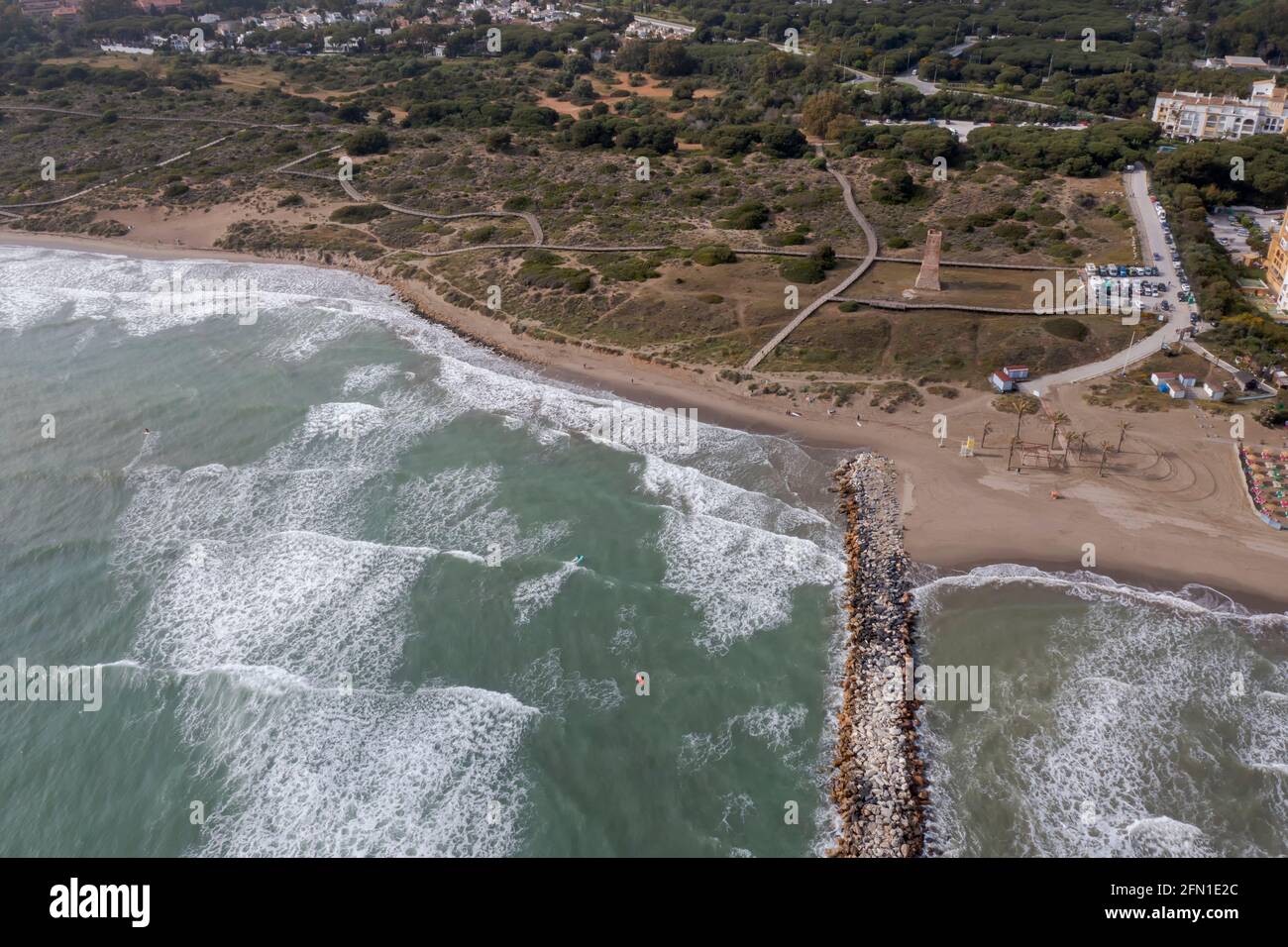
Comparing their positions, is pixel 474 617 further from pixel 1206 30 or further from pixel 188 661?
pixel 1206 30

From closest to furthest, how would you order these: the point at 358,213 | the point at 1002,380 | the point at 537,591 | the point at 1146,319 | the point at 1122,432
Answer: the point at 537,591, the point at 1122,432, the point at 1002,380, the point at 1146,319, the point at 358,213

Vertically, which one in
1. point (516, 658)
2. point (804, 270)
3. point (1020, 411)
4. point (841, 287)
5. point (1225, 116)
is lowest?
point (516, 658)

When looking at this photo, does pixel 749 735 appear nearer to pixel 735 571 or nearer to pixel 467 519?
pixel 735 571

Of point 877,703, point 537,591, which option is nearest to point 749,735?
point 877,703

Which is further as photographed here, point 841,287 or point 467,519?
point 841,287

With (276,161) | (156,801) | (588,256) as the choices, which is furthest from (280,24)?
(156,801)

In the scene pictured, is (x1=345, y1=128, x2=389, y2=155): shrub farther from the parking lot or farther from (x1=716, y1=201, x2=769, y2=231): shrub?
the parking lot
